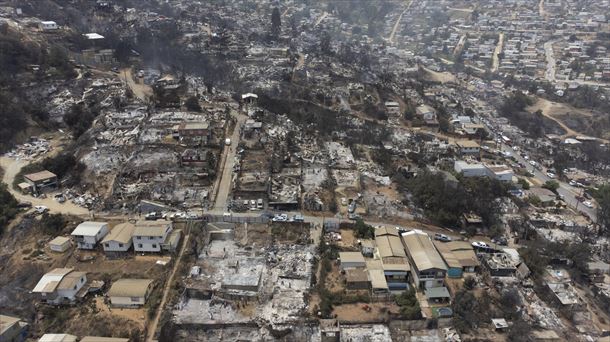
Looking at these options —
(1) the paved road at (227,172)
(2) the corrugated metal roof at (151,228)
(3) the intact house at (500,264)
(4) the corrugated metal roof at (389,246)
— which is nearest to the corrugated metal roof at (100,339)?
(2) the corrugated metal roof at (151,228)

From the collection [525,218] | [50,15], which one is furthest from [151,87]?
[525,218]

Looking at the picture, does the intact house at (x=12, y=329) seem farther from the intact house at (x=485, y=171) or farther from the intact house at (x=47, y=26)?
the intact house at (x=47, y=26)

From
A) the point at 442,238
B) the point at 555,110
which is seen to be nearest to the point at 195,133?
the point at 442,238

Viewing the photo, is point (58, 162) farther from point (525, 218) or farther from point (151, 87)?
point (525, 218)

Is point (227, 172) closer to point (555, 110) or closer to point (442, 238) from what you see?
point (442, 238)

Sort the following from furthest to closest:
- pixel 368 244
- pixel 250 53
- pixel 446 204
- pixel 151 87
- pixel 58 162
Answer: pixel 250 53 → pixel 151 87 → pixel 58 162 → pixel 446 204 → pixel 368 244

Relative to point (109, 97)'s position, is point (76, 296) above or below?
below
